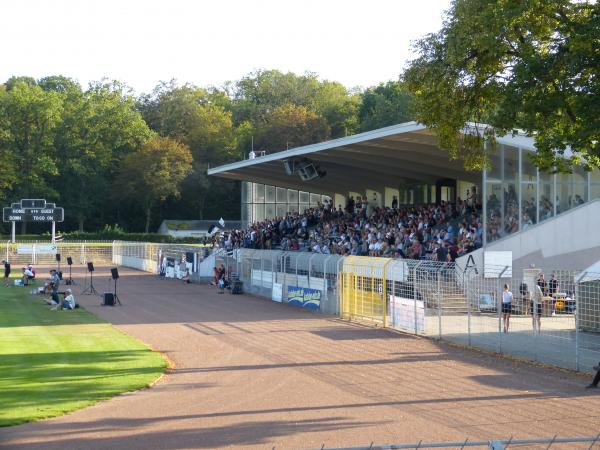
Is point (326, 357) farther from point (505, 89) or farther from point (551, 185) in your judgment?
point (551, 185)

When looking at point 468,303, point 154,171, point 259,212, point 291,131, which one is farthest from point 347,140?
point 291,131

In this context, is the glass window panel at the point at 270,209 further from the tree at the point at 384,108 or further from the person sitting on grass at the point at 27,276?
the tree at the point at 384,108

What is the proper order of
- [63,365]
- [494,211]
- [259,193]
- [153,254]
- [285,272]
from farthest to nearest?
[259,193], [153,254], [285,272], [494,211], [63,365]

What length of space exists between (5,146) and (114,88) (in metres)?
18.5

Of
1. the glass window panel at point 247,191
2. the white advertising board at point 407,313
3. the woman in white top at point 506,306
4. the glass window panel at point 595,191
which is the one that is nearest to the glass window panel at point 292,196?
the glass window panel at point 247,191

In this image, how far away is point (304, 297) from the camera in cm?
3262

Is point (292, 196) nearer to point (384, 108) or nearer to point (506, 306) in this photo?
point (384, 108)

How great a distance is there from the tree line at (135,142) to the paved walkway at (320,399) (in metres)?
62.4

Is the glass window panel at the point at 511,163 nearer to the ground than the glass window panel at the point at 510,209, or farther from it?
farther from it

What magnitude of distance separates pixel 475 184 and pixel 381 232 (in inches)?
252

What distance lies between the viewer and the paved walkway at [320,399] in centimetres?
1224

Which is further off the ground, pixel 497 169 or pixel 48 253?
pixel 497 169

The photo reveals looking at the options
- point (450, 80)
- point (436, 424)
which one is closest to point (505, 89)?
point (450, 80)

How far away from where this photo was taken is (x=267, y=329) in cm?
2578
